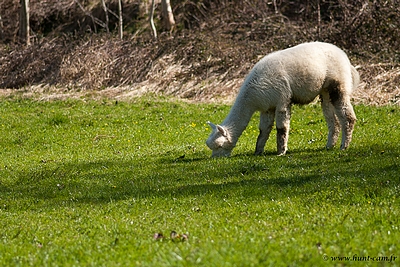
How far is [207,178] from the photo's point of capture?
412 inches

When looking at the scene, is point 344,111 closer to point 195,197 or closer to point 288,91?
point 288,91

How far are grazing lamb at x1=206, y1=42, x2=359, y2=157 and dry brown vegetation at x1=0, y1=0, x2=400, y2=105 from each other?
6.86 meters

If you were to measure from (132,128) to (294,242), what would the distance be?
12418 millimetres

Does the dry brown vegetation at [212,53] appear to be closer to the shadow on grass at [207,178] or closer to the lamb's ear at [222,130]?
the lamb's ear at [222,130]

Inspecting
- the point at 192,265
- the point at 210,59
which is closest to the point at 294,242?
the point at 192,265

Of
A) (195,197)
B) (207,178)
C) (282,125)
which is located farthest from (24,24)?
(195,197)

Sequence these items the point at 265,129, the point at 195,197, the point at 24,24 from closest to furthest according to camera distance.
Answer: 1. the point at 195,197
2. the point at 265,129
3. the point at 24,24

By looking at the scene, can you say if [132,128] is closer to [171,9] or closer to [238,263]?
[238,263]

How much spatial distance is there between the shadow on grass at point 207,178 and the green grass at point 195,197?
0.02 meters

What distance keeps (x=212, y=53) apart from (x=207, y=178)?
14809mm

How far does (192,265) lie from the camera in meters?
5.20

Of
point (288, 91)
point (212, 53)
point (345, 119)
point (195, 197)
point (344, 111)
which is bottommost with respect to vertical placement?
point (212, 53)

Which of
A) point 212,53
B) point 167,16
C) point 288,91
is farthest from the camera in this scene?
point 167,16

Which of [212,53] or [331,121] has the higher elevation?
[331,121]
